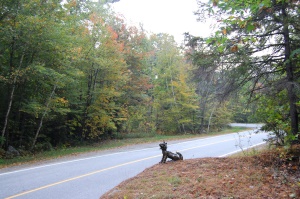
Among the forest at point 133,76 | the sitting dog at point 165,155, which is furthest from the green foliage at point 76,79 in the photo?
the sitting dog at point 165,155

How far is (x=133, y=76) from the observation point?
24.9 m

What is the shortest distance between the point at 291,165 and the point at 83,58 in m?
14.4

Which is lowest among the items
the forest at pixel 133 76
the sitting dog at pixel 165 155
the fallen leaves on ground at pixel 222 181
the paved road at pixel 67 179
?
the paved road at pixel 67 179

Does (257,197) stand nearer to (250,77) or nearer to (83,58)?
(250,77)

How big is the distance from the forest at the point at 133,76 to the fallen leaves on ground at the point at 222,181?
39.3 inches

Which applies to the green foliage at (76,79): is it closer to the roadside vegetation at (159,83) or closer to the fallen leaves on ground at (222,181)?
the roadside vegetation at (159,83)

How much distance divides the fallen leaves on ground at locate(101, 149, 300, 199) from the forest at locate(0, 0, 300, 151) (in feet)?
3.27

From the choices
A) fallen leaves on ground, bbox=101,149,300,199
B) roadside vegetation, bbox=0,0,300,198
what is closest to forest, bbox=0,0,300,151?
roadside vegetation, bbox=0,0,300,198

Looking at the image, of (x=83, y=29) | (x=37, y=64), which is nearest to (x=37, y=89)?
(x=37, y=64)

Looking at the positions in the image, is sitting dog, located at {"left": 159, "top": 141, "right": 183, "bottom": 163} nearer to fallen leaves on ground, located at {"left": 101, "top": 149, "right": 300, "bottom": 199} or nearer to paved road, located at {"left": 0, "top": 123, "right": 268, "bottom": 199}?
fallen leaves on ground, located at {"left": 101, "top": 149, "right": 300, "bottom": 199}

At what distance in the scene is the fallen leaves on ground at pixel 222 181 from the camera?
178 inches

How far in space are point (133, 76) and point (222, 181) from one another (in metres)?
20.3

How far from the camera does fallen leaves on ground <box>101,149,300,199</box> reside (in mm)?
4512

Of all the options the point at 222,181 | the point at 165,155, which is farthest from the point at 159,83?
the point at 222,181
